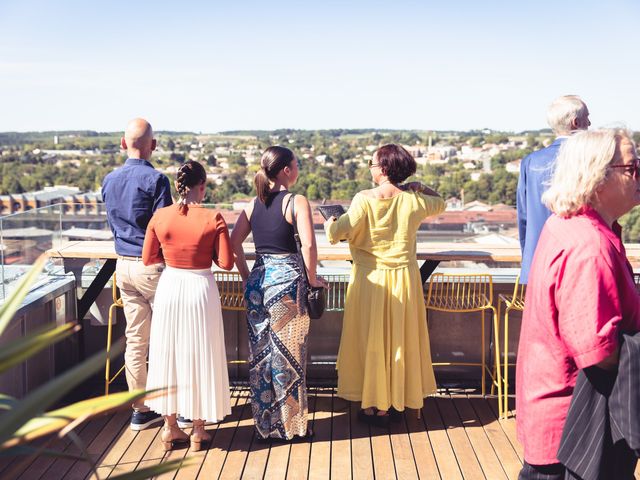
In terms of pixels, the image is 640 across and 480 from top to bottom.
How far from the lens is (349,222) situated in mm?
3854

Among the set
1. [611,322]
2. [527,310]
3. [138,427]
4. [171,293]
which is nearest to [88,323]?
[138,427]

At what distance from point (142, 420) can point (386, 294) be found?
4.94 ft

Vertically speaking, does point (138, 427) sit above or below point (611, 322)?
below

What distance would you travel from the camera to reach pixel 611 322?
1756 millimetres

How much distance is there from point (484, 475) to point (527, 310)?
164cm

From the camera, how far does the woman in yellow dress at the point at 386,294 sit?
385cm

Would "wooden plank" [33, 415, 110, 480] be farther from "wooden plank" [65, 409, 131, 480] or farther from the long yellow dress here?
the long yellow dress

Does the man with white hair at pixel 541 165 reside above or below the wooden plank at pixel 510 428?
above

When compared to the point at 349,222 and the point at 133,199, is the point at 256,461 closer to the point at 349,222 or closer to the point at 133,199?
the point at 349,222

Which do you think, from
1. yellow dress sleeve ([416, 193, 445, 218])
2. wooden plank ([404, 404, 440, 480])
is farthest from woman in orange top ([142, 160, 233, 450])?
yellow dress sleeve ([416, 193, 445, 218])

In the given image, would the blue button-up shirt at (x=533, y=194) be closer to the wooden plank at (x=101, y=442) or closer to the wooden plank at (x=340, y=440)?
the wooden plank at (x=340, y=440)

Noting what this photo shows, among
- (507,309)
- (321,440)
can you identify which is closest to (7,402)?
(321,440)

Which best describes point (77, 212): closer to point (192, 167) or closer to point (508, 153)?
point (192, 167)

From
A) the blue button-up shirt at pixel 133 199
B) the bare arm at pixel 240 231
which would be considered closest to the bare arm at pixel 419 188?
the bare arm at pixel 240 231
